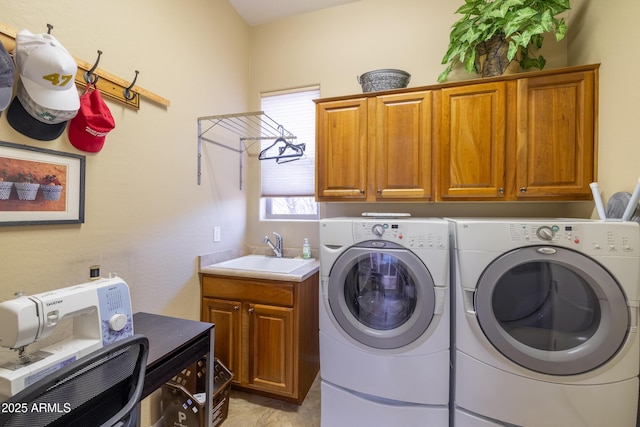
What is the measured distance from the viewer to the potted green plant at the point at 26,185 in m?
1.02

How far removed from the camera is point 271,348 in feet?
5.98

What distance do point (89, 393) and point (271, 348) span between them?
1.22 meters

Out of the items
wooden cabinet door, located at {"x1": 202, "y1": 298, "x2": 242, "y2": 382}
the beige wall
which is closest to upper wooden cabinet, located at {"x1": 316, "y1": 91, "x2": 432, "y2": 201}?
the beige wall

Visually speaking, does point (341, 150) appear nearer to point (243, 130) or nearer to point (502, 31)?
point (243, 130)

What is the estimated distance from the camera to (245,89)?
8.34 feet

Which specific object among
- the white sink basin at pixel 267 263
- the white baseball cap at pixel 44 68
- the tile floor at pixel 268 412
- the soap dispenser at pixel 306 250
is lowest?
the tile floor at pixel 268 412

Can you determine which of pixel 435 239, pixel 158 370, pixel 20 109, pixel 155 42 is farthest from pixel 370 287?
pixel 155 42

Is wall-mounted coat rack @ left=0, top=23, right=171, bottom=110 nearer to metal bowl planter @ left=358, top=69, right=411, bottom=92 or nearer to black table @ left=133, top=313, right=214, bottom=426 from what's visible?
black table @ left=133, top=313, right=214, bottom=426

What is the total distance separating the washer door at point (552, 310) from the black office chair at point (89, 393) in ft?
4.64

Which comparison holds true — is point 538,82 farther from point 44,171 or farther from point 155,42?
point 44,171

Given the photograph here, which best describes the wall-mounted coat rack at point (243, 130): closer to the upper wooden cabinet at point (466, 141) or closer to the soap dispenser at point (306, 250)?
the upper wooden cabinet at point (466, 141)

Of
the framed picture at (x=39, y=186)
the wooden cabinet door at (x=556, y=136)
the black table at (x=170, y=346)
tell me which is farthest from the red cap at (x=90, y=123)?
the wooden cabinet door at (x=556, y=136)

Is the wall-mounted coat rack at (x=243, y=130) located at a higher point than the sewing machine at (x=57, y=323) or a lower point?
higher

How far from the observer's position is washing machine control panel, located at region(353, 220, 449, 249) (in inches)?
54.0
